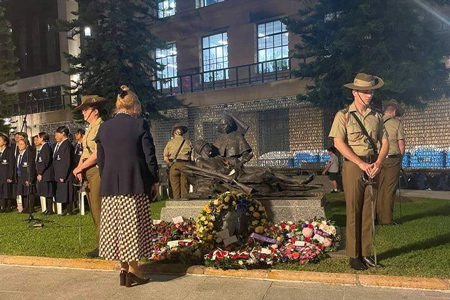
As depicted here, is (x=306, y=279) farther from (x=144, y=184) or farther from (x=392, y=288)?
(x=144, y=184)

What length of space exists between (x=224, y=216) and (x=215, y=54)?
21.9m

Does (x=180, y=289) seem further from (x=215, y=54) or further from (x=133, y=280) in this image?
(x=215, y=54)

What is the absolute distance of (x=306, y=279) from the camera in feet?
16.6

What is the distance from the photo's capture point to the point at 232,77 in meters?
25.3

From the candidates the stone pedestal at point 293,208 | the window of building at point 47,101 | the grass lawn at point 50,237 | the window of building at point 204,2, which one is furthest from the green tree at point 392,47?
the window of building at point 47,101

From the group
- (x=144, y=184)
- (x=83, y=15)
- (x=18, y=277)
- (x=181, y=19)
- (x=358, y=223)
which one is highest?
(x=181, y=19)

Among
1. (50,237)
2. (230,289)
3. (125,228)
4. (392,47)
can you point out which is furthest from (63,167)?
(392,47)

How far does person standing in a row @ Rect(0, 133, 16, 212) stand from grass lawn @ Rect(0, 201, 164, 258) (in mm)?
1868

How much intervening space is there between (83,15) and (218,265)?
52.0 feet

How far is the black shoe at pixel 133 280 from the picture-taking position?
5059 millimetres

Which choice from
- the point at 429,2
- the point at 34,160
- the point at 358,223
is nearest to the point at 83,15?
the point at 34,160

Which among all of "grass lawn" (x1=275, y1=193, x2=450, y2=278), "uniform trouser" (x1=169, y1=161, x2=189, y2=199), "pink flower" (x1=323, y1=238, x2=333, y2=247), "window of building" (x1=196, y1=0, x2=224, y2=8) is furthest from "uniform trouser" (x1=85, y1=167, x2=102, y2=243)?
"window of building" (x1=196, y1=0, x2=224, y2=8)

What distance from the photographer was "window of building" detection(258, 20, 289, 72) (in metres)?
23.4

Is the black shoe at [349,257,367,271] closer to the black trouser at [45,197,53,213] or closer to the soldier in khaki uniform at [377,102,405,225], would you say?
the soldier in khaki uniform at [377,102,405,225]
